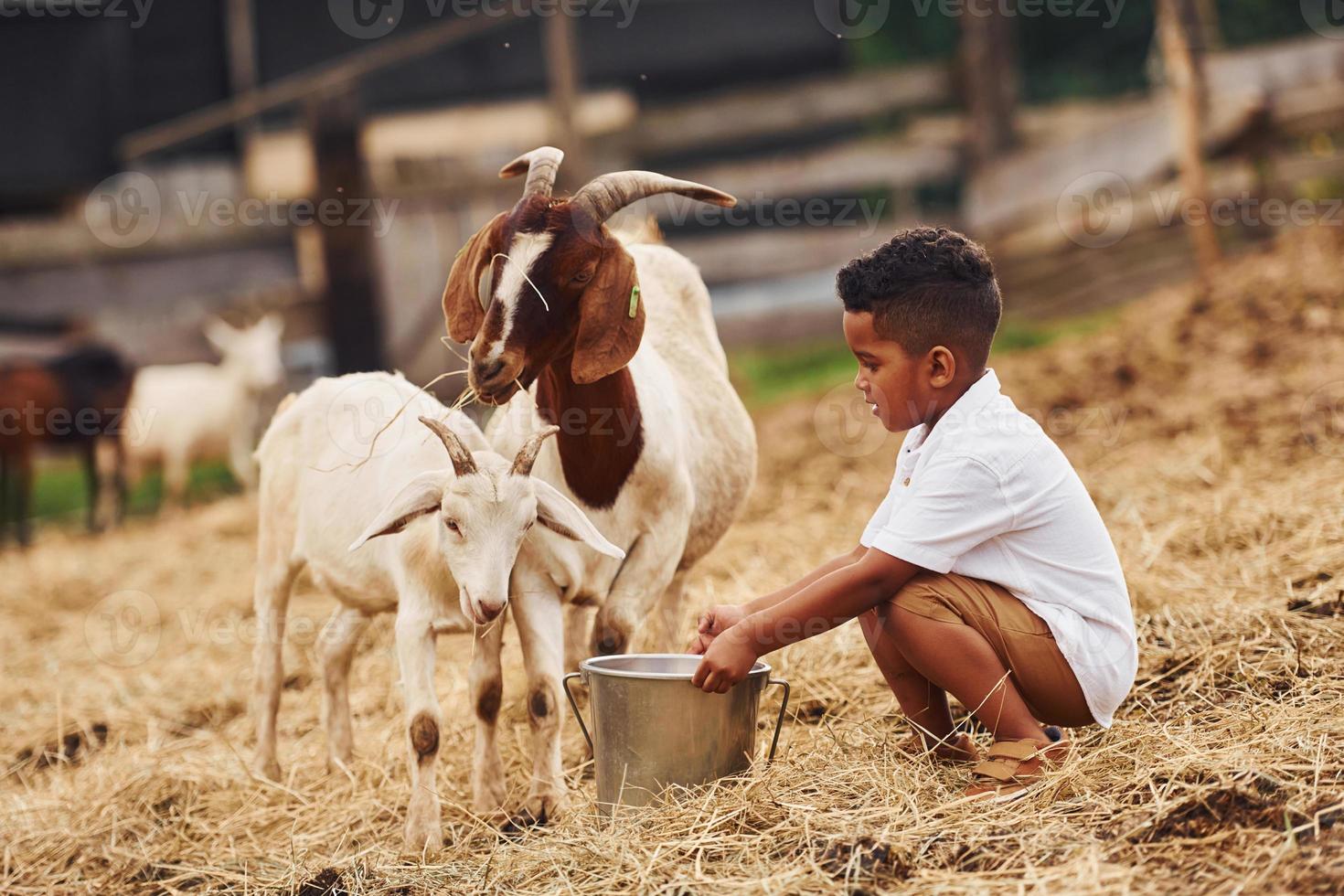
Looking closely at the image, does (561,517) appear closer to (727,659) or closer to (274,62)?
(727,659)

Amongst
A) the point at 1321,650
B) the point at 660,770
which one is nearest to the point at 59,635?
the point at 660,770

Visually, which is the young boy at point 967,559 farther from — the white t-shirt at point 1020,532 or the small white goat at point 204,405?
the small white goat at point 204,405

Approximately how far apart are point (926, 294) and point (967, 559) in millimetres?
641

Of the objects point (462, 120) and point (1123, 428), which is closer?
point (1123, 428)

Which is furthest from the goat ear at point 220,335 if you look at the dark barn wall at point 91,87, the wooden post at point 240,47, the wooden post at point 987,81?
the wooden post at point 987,81

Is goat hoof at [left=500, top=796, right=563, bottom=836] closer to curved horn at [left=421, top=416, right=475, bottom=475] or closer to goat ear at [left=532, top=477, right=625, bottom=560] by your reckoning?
goat ear at [left=532, top=477, right=625, bottom=560]

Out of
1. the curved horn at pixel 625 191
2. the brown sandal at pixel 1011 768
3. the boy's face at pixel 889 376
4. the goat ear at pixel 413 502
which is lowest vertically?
the brown sandal at pixel 1011 768

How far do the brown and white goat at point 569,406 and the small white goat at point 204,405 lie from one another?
7.98 m

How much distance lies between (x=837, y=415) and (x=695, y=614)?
3.75 metres

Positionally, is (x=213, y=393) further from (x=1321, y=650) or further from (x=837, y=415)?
(x=1321, y=650)

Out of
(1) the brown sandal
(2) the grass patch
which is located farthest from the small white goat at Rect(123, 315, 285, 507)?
(1) the brown sandal

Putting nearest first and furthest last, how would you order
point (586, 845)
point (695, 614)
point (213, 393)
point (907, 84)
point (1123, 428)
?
point (586, 845) < point (695, 614) < point (1123, 428) < point (907, 84) < point (213, 393)

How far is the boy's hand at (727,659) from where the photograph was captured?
3.00 meters

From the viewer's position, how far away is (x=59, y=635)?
7449 mm
